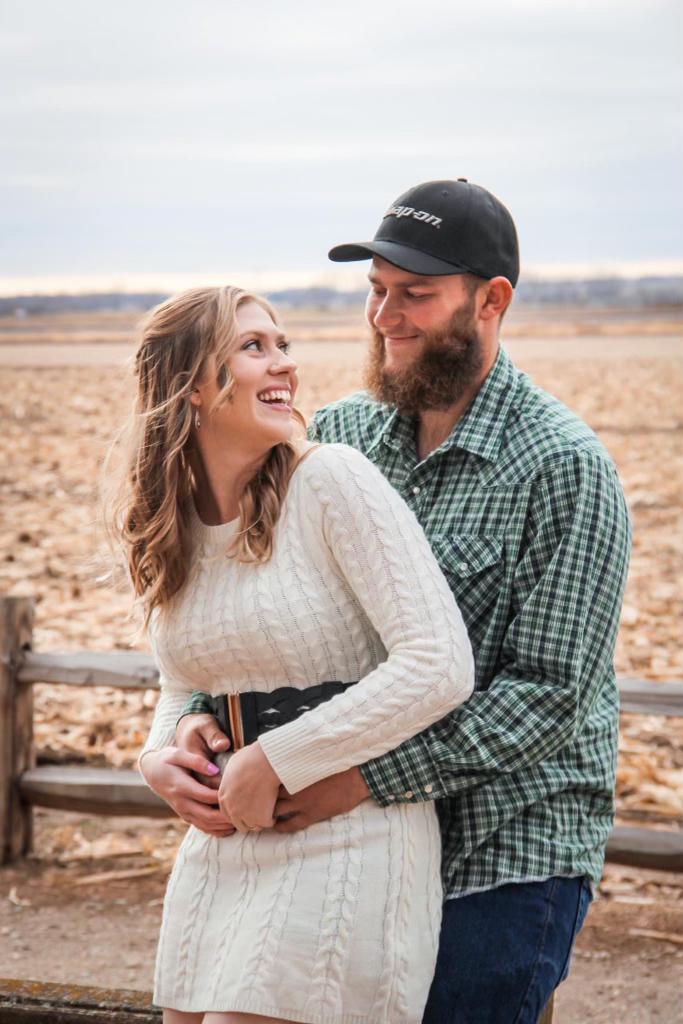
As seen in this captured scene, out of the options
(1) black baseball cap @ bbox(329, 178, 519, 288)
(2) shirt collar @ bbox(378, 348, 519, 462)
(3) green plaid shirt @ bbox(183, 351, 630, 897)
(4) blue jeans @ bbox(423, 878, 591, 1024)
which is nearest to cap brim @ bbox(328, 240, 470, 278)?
(1) black baseball cap @ bbox(329, 178, 519, 288)

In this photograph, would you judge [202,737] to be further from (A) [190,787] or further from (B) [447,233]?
(B) [447,233]

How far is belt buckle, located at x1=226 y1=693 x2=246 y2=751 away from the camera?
2.33 metres

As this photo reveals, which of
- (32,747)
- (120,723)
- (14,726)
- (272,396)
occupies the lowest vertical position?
(120,723)

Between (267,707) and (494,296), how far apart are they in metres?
1.13

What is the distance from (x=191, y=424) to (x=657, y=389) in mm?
16766

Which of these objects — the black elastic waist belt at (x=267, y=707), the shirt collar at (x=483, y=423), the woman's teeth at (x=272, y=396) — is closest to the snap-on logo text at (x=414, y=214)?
the shirt collar at (x=483, y=423)

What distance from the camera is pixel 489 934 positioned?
2.28 metres

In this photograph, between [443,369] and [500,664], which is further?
[443,369]

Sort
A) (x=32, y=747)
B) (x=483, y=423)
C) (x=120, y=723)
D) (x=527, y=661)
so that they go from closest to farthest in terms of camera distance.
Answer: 1. (x=527, y=661)
2. (x=483, y=423)
3. (x=32, y=747)
4. (x=120, y=723)

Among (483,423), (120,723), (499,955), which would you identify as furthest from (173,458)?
(120,723)

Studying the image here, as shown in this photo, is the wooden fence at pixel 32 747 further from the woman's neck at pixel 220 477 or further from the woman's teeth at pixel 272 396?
the woman's teeth at pixel 272 396

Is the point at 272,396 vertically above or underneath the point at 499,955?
above

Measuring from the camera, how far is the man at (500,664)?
89.4 inches

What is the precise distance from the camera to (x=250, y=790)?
2221mm
